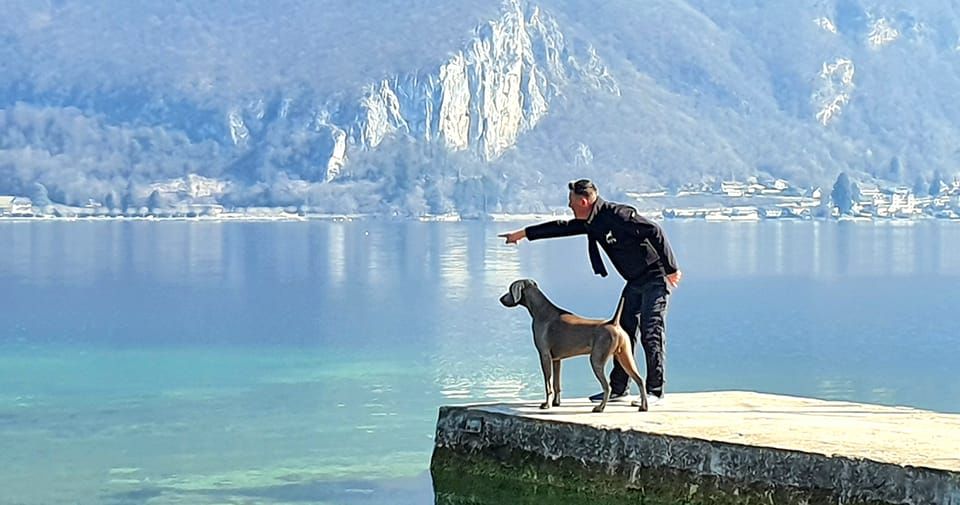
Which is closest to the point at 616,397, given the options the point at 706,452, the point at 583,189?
the point at 583,189

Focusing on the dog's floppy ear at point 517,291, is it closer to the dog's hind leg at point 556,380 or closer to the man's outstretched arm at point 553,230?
the man's outstretched arm at point 553,230

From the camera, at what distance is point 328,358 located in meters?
42.3

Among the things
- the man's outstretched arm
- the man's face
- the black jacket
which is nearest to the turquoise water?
the man's outstretched arm

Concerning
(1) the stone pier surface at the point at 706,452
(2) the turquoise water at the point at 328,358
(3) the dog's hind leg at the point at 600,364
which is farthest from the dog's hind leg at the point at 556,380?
(2) the turquoise water at the point at 328,358

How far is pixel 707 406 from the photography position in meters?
14.6

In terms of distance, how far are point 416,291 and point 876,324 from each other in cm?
2393

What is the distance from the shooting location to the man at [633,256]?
551 inches

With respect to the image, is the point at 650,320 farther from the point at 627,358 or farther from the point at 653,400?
the point at 653,400

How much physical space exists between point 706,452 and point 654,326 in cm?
193

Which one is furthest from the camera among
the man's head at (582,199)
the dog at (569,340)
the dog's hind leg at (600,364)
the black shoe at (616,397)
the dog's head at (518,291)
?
the black shoe at (616,397)

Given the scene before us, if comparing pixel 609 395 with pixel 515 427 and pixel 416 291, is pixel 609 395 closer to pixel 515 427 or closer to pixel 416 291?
pixel 515 427

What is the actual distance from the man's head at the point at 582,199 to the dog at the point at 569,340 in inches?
32.1

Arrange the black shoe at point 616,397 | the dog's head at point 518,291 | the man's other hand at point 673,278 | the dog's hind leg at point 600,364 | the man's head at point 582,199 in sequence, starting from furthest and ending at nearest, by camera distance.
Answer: the black shoe at point 616,397
the dog's head at point 518,291
the man's other hand at point 673,278
the man's head at point 582,199
the dog's hind leg at point 600,364

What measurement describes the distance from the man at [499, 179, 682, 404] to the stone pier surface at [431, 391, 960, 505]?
23.6 inches
